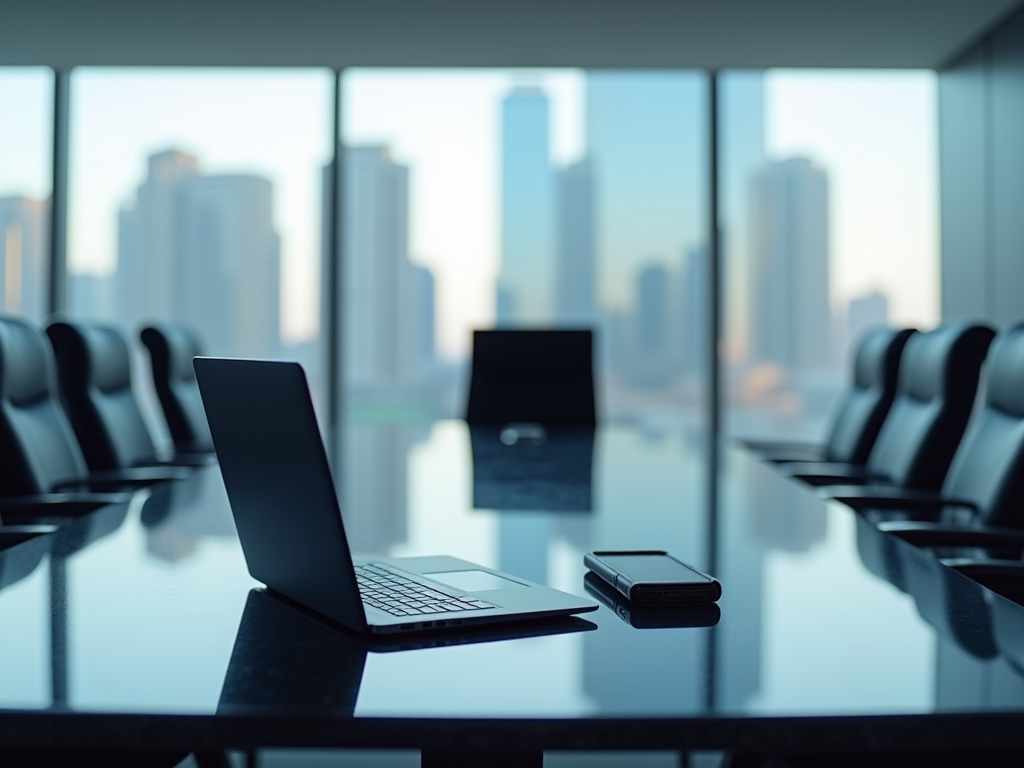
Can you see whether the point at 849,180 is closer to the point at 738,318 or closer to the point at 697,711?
the point at 738,318

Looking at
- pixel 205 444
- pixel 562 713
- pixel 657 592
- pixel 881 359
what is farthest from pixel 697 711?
pixel 205 444

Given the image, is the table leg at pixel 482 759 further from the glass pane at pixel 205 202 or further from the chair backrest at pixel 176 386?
the glass pane at pixel 205 202

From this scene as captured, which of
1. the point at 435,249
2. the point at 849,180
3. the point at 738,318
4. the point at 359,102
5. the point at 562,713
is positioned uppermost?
the point at 359,102

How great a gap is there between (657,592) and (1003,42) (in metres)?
5.77

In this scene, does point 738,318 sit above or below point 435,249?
below

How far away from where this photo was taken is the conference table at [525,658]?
29.3 inches

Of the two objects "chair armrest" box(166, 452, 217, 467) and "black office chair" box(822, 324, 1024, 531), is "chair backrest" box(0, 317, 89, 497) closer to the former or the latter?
"chair armrest" box(166, 452, 217, 467)

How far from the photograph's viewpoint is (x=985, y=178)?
609 cm

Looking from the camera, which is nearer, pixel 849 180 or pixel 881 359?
pixel 881 359

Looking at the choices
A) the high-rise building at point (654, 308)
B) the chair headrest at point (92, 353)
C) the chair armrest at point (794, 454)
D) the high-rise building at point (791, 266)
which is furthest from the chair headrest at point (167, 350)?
the high-rise building at point (791, 266)

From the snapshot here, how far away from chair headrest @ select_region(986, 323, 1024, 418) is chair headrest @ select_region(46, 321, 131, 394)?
3.07 m

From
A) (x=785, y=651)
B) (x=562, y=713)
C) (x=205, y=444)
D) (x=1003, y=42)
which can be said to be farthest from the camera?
(x=1003, y=42)

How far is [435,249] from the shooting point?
6.97m

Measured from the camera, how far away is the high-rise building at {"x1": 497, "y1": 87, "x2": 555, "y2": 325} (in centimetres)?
686
